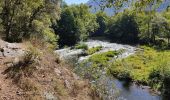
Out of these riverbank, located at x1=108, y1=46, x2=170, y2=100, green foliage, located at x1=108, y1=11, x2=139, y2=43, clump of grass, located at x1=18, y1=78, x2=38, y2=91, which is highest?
clump of grass, located at x1=18, y1=78, x2=38, y2=91

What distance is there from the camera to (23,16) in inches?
1369

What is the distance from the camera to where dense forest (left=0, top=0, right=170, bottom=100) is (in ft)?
36.3

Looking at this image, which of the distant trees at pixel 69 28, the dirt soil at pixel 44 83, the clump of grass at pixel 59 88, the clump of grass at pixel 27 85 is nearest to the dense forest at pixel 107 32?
the distant trees at pixel 69 28

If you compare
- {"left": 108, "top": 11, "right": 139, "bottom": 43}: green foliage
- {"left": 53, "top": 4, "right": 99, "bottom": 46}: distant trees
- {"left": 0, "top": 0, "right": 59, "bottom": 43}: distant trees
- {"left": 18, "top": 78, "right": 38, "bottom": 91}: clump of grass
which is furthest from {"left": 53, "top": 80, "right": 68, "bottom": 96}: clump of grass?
{"left": 108, "top": 11, "right": 139, "bottom": 43}: green foliage

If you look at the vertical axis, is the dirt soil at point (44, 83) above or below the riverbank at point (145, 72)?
above

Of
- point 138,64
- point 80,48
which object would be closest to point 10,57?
point 138,64

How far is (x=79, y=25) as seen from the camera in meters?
105

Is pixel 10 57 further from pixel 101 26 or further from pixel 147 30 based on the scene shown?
pixel 101 26

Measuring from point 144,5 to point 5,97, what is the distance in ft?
28.1

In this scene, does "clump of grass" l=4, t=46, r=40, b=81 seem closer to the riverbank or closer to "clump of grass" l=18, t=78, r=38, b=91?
"clump of grass" l=18, t=78, r=38, b=91

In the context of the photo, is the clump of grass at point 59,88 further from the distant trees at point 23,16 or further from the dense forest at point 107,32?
the distant trees at point 23,16

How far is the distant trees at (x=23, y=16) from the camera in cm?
2882

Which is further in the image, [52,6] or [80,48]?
[80,48]

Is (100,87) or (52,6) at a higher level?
(52,6)
